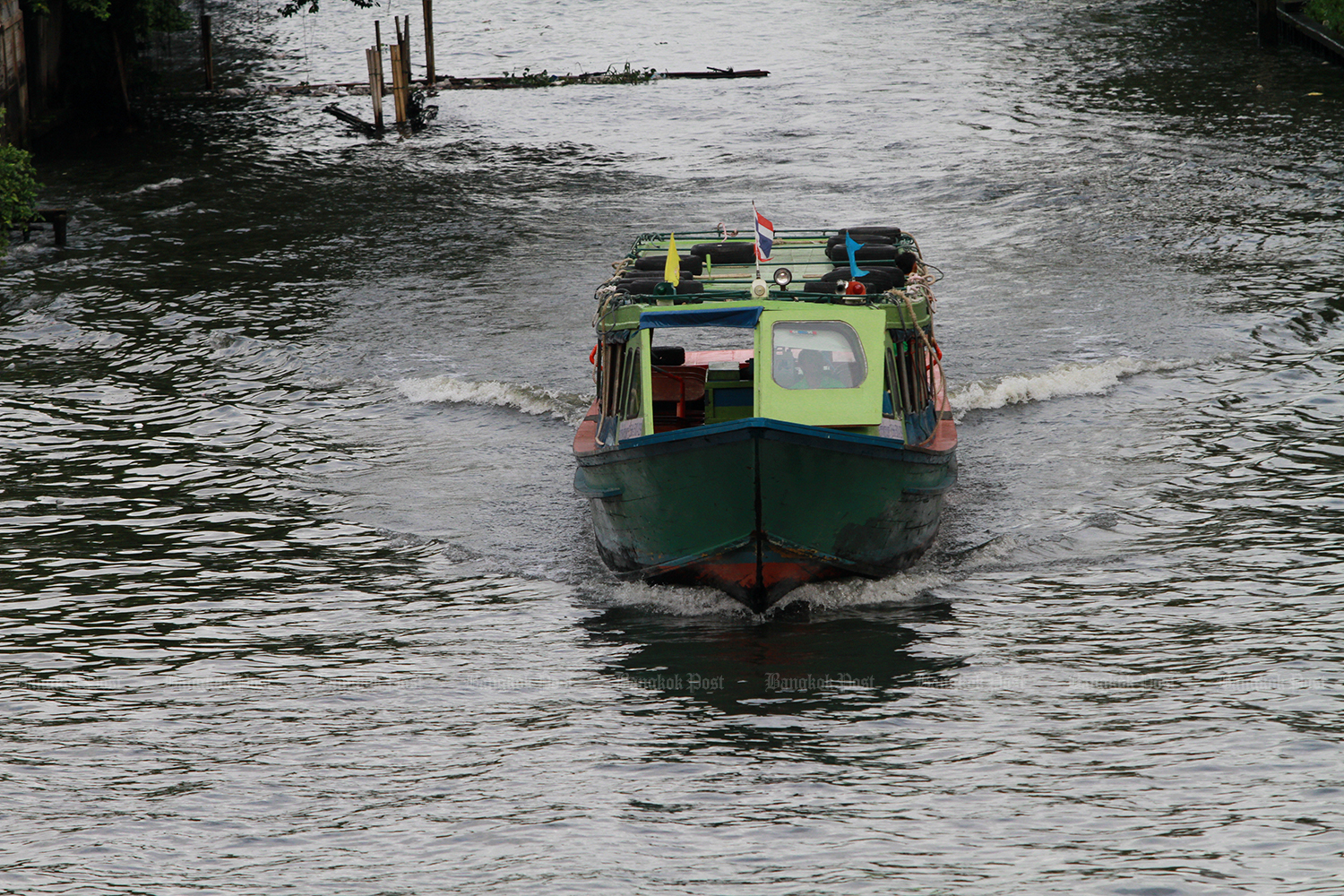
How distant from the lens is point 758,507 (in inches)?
521

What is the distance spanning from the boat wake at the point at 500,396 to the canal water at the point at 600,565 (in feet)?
0.26

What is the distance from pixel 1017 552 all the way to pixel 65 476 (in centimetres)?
1150

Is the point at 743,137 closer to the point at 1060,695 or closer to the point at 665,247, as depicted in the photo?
the point at 665,247

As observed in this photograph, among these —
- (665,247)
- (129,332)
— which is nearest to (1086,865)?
(665,247)

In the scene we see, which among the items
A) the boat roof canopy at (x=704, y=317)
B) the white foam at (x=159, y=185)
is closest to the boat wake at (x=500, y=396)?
the boat roof canopy at (x=704, y=317)

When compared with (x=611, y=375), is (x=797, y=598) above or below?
below

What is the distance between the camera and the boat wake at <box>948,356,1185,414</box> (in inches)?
798

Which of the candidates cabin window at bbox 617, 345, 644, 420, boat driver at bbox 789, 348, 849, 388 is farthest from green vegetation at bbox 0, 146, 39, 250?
boat driver at bbox 789, 348, 849, 388

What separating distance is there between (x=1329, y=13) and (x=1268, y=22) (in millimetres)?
2478

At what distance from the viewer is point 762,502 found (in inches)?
520

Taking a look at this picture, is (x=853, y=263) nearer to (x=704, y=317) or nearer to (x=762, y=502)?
(x=704, y=317)

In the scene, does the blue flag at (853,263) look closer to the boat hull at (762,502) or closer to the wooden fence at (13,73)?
the boat hull at (762,502)

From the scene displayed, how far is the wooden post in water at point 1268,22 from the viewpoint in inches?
1604
